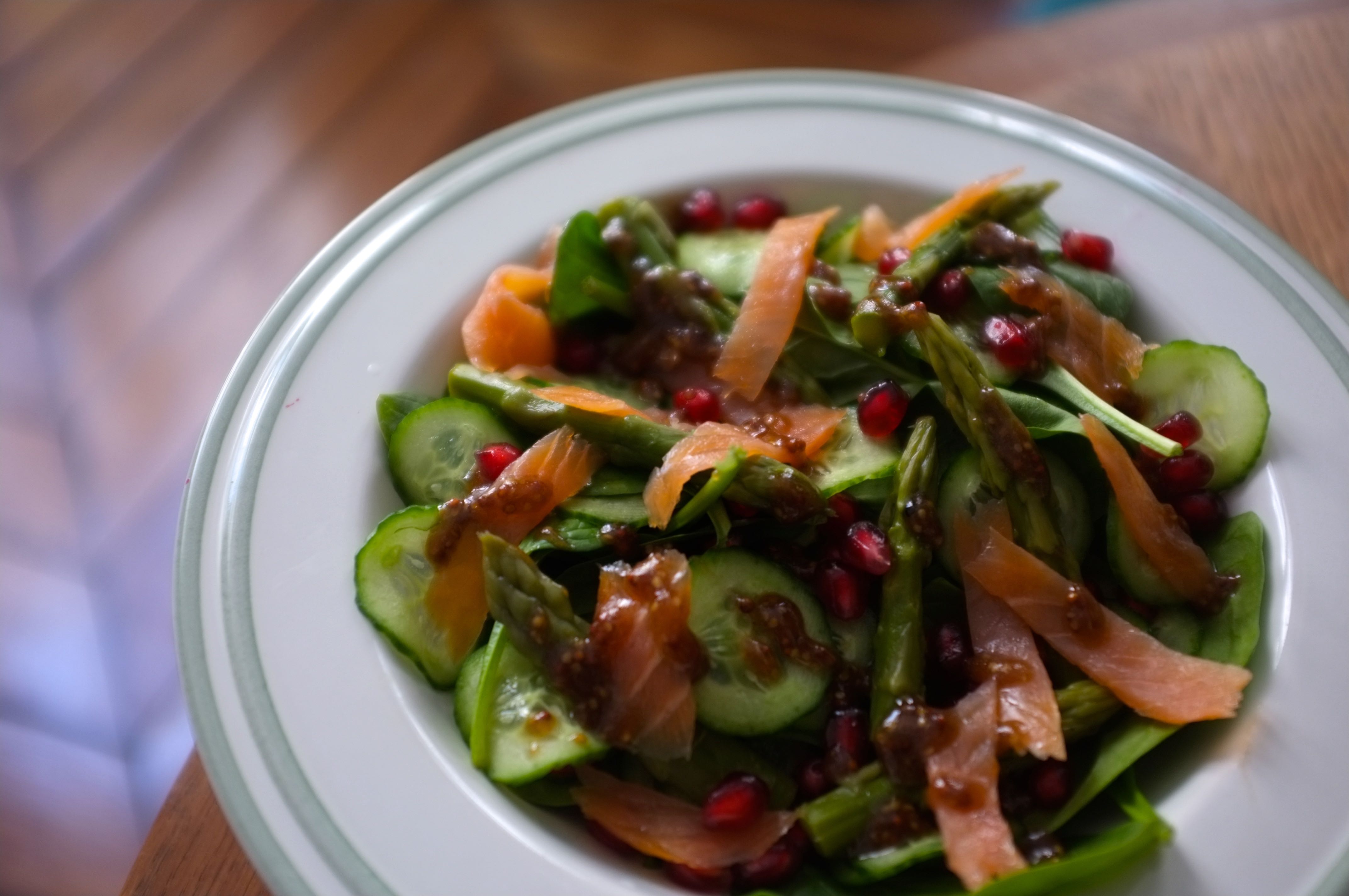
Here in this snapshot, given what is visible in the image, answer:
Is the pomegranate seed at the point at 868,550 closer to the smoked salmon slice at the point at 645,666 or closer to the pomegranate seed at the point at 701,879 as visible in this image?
the smoked salmon slice at the point at 645,666

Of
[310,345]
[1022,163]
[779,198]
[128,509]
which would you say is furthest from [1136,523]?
[128,509]

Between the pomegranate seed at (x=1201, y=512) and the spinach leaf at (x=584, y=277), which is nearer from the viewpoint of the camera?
the pomegranate seed at (x=1201, y=512)

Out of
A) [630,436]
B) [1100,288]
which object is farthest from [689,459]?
[1100,288]

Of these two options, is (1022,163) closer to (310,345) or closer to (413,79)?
(310,345)

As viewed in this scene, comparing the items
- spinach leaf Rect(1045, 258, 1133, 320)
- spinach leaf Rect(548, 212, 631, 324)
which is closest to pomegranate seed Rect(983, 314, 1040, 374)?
spinach leaf Rect(1045, 258, 1133, 320)

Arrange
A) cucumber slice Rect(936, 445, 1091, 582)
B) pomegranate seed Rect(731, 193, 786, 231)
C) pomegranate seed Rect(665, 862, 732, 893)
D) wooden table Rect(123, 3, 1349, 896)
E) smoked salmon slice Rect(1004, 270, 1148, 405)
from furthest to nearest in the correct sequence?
wooden table Rect(123, 3, 1349, 896)
pomegranate seed Rect(731, 193, 786, 231)
smoked salmon slice Rect(1004, 270, 1148, 405)
cucumber slice Rect(936, 445, 1091, 582)
pomegranate seed Rect(665, 862, 732, 893)

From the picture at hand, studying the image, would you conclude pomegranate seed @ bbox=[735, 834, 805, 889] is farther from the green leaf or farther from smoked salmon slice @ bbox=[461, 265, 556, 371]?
smoked salmon slice @ bbox=[461, 265, 556, 371]

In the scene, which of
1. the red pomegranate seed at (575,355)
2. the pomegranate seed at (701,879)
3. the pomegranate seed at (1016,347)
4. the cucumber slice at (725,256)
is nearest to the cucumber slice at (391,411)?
the red pomegranate seed at (575,355)
